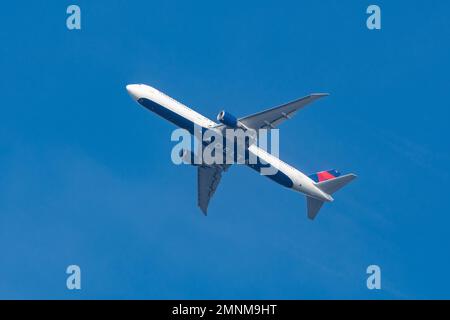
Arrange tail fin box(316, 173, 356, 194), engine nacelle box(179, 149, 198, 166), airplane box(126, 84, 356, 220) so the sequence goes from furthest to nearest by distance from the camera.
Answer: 1. engine nacelle box(179, 149, 198, 166)
2. tail fin box(316, 173, 356, 194)
3. airplane box(126, 84, 356, 220)

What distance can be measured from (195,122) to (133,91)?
8960mm

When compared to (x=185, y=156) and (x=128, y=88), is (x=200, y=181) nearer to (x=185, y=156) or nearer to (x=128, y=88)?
(x=185, y=156)

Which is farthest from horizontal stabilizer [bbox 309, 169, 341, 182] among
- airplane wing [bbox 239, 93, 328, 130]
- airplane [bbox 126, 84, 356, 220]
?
airplane wing [bbox 239, 93, 328, 130]

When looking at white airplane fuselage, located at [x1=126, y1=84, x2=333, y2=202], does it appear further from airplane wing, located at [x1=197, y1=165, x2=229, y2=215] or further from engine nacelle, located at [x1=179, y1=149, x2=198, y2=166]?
airplane wing, located at [x1=197, y1=165, x2=229, y2=215]

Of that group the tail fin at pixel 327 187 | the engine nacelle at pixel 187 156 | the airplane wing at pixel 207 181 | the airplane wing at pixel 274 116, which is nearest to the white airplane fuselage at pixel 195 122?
the tail fin at pixel 327 187

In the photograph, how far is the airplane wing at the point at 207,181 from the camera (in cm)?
10638

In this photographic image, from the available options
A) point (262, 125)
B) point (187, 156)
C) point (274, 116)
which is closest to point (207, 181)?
point (187, 156)

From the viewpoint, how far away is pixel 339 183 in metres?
102

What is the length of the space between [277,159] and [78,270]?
89.5ft

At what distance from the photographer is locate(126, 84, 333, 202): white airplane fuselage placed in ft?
322

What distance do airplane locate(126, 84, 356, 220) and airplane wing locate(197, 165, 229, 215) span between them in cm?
6

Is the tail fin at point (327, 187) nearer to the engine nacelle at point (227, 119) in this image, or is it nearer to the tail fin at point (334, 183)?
the tail fin at point (334, 183)

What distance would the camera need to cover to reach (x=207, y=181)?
355 feet

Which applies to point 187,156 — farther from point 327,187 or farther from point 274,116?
point 327,187
